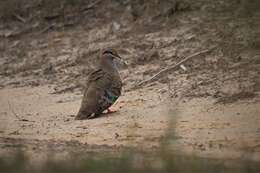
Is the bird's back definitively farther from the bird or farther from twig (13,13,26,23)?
twig (13,13,26,23)

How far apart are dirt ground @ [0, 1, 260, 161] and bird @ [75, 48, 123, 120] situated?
0.18m

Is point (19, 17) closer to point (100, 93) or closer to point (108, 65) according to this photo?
point (108, 65)

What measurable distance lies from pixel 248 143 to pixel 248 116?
1.78 m

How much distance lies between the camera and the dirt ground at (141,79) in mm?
11070

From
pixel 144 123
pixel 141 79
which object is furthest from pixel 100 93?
pixel 141 79

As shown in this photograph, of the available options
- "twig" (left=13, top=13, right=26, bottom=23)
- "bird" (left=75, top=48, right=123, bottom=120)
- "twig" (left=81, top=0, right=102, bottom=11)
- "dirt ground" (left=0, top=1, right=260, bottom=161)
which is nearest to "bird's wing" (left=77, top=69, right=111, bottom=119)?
"bird" (left=75, top=48, right=123, bottom=120)

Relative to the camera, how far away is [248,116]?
38.4 feet

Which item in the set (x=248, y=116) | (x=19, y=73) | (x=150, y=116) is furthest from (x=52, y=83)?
(x=248, y=116)

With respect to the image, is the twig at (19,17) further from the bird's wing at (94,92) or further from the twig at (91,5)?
the bird's wing at (94,92)

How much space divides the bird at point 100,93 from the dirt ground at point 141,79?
0.18 m

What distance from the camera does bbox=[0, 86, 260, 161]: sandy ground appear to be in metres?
10.2

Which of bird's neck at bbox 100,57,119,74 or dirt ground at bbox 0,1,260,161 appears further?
bird's neck at bbox 100,57,119,74

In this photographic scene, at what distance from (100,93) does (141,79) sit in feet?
5.29

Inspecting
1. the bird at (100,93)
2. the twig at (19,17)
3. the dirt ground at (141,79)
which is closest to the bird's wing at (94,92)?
the bird at (100,93)
